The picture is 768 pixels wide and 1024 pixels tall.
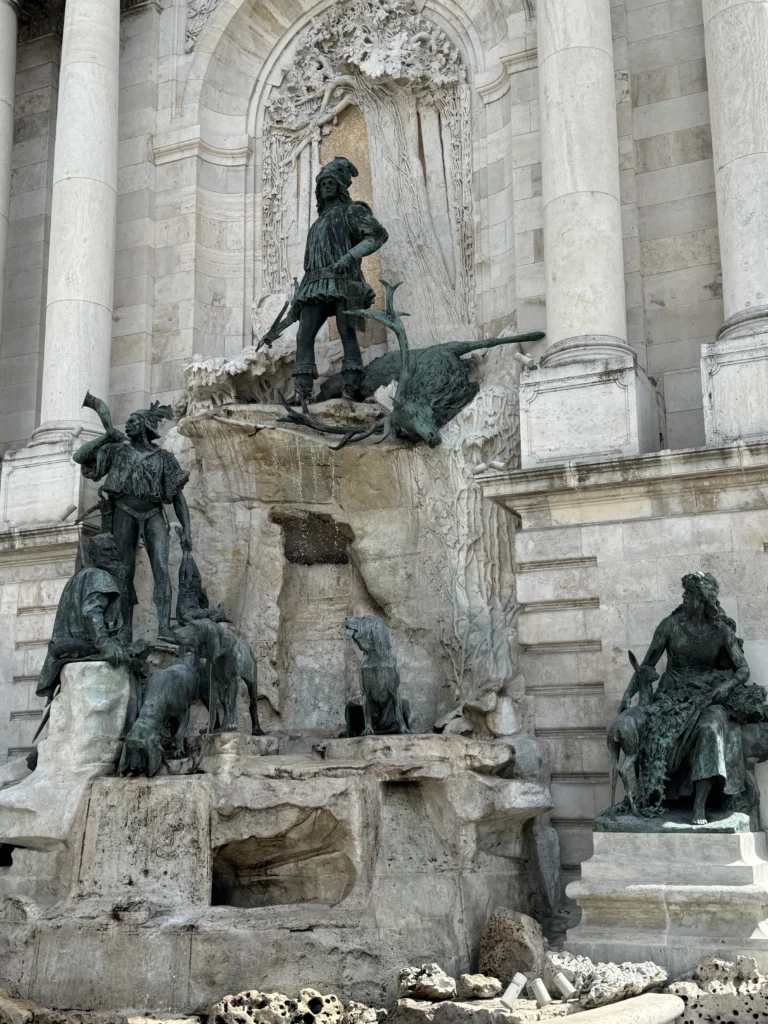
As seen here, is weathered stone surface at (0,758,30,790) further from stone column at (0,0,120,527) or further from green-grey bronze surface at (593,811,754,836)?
green-grey bronze surface at (593,811,754,836)

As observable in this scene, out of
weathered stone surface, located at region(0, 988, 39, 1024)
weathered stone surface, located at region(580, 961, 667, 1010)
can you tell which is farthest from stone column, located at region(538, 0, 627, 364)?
weathered stone surface, located at region(0, 988, 39, 1024)

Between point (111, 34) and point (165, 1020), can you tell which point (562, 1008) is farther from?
point (111, 34)

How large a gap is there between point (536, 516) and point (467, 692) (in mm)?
1900

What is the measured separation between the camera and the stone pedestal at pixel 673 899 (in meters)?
9.12

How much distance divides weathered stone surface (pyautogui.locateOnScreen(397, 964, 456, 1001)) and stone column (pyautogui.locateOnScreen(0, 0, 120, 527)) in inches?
323

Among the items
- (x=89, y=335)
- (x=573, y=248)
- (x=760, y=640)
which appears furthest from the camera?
(x=89, y=335)

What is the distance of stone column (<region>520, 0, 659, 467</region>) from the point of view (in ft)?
Result: 41.4

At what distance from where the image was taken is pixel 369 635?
11.5 m

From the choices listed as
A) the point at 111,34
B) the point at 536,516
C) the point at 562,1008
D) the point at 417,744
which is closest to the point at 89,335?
the point at 111,34

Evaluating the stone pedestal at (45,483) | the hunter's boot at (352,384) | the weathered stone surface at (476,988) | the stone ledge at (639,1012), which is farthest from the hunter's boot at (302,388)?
the stone ledge at (639,1012)

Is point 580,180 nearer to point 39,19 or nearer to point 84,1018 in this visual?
point 84,1018

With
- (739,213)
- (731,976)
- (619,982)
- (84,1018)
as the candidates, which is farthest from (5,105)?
(731,976)

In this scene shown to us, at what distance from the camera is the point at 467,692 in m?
12.7

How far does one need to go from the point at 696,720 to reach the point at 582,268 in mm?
5269
